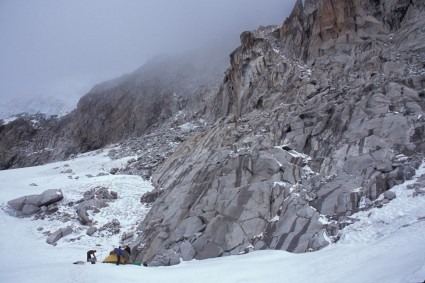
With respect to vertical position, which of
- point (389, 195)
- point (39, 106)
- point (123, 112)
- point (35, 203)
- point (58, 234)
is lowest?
point (58, 234)

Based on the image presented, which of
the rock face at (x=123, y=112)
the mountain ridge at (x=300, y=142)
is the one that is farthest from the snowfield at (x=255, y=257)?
the rock face at (x=123, y=112)

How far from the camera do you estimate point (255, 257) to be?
602 inches

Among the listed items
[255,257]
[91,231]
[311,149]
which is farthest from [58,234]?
[311,149]

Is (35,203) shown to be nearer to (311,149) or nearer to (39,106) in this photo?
(311,149)

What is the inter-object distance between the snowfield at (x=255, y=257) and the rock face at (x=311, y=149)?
1.16 meters

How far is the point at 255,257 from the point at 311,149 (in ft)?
31.0

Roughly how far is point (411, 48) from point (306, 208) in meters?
18.4

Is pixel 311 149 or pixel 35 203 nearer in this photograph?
pixel 311 149

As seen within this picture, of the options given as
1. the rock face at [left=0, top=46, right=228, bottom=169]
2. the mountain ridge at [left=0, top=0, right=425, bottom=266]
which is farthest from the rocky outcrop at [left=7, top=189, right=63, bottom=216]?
the rock face at [left=0, top=46, right=228, bottom=169]

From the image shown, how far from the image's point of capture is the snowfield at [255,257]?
10.5 m

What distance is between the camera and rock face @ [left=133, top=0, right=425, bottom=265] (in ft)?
56.3

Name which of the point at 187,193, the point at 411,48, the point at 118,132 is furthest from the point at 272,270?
the point at 118,132

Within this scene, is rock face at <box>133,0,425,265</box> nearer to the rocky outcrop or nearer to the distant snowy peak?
the rocky outcrop

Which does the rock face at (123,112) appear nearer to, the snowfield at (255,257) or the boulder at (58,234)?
the boulder at (58,234)
